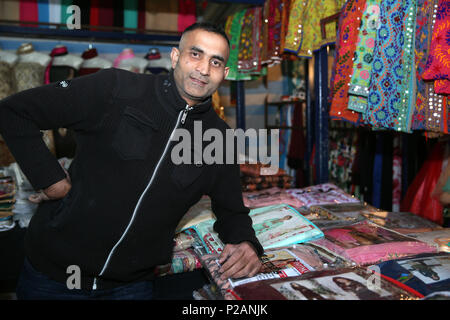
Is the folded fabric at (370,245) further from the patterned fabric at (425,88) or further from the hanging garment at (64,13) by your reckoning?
the hanging garment at (64,13)

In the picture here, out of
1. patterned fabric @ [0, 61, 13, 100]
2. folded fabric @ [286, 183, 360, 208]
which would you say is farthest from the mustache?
patterned fabric @ [0, 61, 13, 100]

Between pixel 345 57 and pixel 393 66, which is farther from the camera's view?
pixel 345 57

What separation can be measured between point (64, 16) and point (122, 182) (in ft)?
12.0

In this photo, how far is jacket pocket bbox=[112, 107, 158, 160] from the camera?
50.1 inches

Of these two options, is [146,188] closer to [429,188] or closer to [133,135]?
[133,135]

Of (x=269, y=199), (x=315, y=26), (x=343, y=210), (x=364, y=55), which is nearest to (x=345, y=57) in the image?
(x=364, y=55)

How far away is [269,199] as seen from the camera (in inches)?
102

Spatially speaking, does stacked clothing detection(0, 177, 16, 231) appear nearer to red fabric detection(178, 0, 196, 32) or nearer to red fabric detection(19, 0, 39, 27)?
red fabric detection(19, 0, 39, 27)

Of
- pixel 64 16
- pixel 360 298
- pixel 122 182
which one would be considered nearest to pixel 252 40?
pixel 64 16

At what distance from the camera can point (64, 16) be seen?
13.5ft

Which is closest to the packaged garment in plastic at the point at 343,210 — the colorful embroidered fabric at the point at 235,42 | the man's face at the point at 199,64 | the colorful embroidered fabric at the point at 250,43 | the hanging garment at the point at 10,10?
the man's face at the point at 199,64

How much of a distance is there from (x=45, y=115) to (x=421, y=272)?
1459mm
